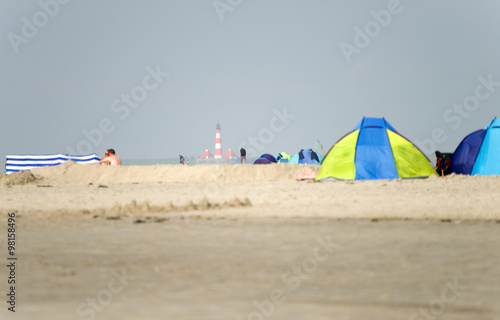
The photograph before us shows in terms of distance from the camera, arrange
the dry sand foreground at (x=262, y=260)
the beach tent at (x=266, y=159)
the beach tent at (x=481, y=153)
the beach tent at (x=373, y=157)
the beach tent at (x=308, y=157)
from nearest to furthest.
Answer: the dry sand foreground at (x=262, y=260) < the beach tent at (x=373, y=157) < the beach tent at (x=481, y=153) < the beach tent at (x=308, y=157) < the beach tent at (x=266, y=159)

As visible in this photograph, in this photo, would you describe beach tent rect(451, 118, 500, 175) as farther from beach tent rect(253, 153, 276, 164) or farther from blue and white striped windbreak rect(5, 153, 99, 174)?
blue and white striped windbreak rect(5, 153, 99, 174)

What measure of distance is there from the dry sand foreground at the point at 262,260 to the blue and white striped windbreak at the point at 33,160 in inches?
984

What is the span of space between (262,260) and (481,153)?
18.5 metres

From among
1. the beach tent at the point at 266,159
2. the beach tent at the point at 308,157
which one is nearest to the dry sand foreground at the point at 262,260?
the beach tent at the point at 308,157

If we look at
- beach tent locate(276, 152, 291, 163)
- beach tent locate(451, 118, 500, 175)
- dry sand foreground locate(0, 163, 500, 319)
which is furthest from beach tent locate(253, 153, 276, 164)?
dry sand foreground locate(0, 163, 500, 319)

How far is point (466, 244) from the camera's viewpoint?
25.9ft

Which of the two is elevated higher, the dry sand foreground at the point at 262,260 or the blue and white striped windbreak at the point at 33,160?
the blue and white striped windbreak at the point at 33,160

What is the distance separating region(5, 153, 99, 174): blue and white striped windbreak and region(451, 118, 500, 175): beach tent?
23.8 metres

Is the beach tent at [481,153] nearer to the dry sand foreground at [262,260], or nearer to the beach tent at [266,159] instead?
the dry sand foreground at [262,260]

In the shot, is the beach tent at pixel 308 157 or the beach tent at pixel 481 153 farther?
the beach tent at pixel 308 157

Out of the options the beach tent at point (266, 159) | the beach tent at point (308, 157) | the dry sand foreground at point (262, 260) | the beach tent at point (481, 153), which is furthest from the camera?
the beach tent at point (266, 159)

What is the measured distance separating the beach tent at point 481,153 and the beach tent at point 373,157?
136 cm

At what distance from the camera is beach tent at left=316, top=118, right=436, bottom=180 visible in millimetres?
22562

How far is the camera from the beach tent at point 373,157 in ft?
74.0
